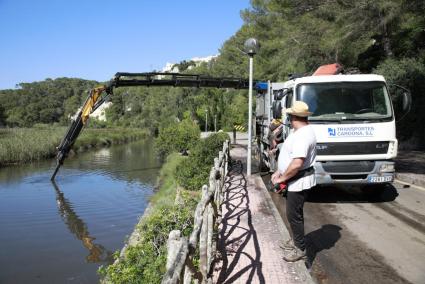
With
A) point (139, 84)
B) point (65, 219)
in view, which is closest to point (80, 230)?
point (65, 219)

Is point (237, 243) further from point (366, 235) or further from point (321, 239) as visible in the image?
point (366, 235)

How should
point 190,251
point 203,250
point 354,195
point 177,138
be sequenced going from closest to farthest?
point 190,251 → point 203,250 → point 354,195 → point 177,138

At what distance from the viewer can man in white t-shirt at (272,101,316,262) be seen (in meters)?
4.64

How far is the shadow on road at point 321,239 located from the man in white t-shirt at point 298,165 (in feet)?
2.65

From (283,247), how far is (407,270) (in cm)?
159

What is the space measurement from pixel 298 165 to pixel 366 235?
2.74m

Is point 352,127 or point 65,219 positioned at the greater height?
point 352,127

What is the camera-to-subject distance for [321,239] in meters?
6.34

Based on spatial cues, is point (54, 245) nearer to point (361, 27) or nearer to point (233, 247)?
point (233, 247)

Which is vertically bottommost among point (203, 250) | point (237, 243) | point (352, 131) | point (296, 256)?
point (237, 243)

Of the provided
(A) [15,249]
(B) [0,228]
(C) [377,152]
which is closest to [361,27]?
(C) [377,152]

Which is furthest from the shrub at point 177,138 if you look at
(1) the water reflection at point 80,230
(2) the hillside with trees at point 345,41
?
(1) the water reflection at point 80,230

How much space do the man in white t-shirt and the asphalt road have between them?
683 mm

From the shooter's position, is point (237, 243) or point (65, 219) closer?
point (237, 243)
